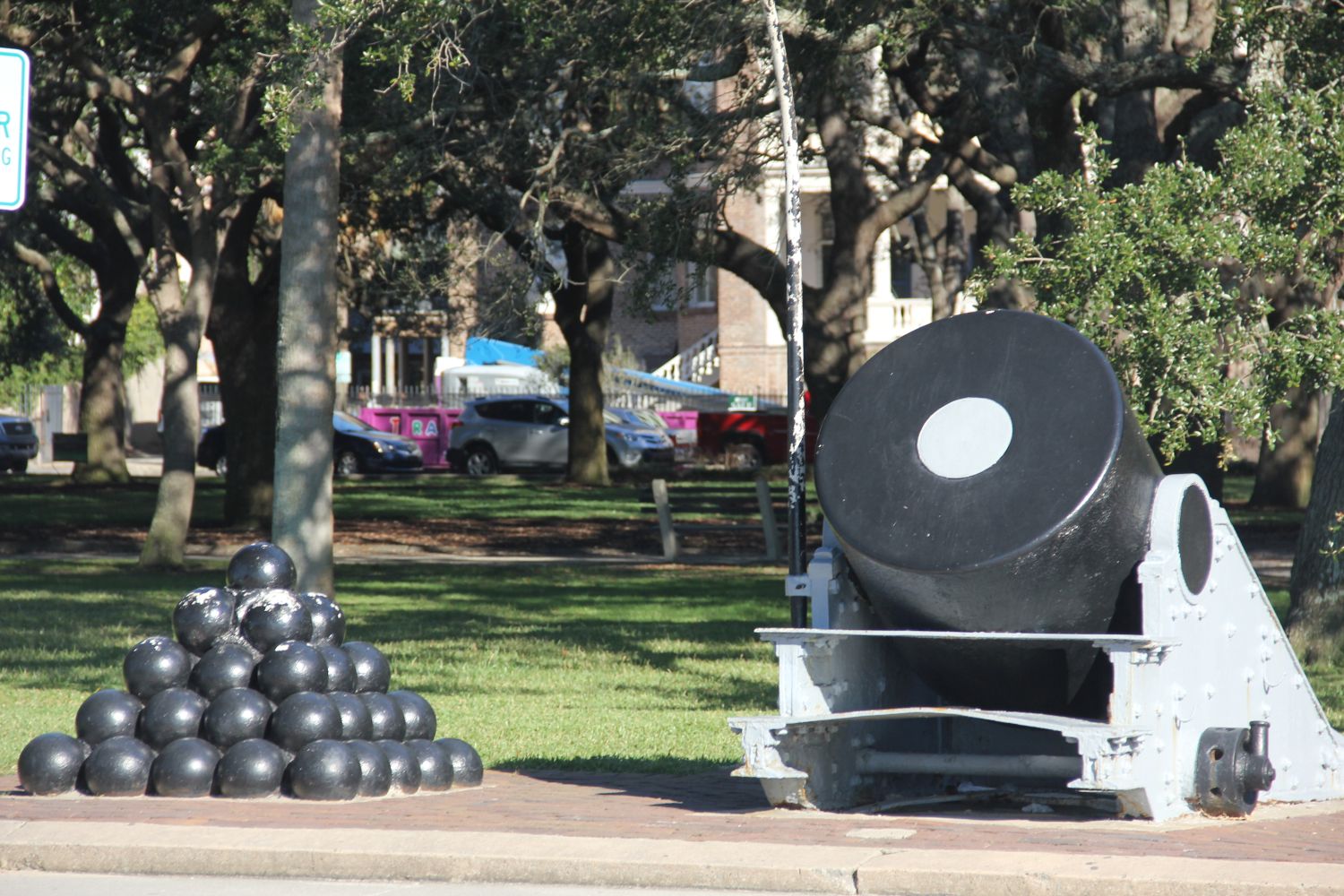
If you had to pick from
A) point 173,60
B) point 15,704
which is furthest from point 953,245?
point 15,704

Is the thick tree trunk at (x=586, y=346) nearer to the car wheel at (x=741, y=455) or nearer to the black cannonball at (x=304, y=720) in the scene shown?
the car wheel at (x=741, y=455)

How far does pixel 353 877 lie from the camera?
6379 mm

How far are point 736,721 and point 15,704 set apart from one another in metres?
5.81

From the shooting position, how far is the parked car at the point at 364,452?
135ft

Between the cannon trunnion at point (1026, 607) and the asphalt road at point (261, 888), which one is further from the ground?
the cannon trunnion at point (1026, 607)

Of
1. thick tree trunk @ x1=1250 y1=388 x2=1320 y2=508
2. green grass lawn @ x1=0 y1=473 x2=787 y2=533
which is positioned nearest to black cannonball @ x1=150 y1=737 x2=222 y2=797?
green grass lawn @ x1=0 y1=473 x2=787 y2=533

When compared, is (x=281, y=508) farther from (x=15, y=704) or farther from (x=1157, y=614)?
(x=1157, y=614)

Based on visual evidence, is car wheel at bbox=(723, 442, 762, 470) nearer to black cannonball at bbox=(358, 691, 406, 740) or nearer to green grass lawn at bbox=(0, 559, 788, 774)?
green grass lawn at bbox=(0, 559, 788, 774)

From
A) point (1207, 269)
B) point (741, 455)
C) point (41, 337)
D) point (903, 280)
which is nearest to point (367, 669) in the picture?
point (1207, 269)

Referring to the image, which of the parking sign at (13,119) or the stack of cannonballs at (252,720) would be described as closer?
the parking sign at (13,119)

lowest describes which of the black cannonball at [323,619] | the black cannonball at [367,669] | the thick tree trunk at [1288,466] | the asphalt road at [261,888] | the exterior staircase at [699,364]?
the asphalt road at [261,888]


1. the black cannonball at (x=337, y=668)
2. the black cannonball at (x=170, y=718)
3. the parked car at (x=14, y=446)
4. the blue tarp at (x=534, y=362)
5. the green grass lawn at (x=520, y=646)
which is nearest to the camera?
the black cannonball at (x=170, y=718)

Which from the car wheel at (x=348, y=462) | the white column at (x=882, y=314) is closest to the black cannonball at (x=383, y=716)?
the car wheel at (x=348, y=462)

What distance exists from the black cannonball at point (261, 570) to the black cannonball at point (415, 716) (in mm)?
733
